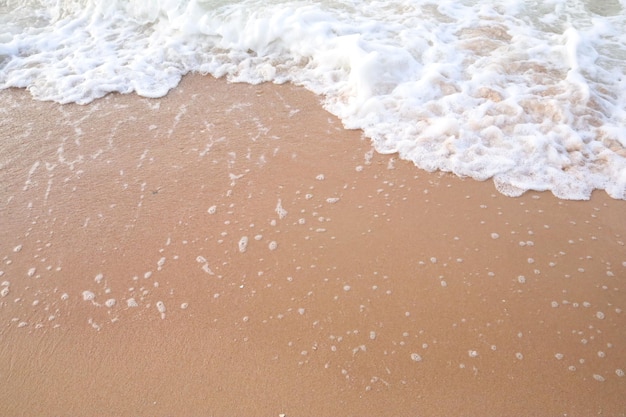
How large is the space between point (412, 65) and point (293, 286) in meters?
2.38

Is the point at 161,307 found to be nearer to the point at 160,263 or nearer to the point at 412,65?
the point at 160,263

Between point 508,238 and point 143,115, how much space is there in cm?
289

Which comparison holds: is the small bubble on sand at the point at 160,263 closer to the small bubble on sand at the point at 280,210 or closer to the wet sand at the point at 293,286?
the wet sand at the point at 293,286

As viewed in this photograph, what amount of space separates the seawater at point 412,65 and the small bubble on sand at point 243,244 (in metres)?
1.16

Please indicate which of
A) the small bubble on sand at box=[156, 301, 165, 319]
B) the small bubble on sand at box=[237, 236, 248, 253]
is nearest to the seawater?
the small bubble on sand at box=[237, 236, 248, 253]

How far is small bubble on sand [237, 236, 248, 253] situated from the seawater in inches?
45.6

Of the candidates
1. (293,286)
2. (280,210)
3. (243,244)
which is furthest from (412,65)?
(293,286)

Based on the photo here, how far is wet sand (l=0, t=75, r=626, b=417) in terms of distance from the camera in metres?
2.06

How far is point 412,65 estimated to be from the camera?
3.96 m

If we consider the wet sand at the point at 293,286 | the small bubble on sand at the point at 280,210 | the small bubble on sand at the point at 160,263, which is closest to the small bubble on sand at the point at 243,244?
the wet sand at the point at 293,286

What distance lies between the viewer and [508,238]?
2605 mm

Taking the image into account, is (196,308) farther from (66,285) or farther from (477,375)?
(477,375)

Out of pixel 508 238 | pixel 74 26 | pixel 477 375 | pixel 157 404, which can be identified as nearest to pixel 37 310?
pixel 157 404

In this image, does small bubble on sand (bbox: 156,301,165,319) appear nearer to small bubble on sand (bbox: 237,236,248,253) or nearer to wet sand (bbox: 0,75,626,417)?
wet sand (bbox: 0,75,626,417)
